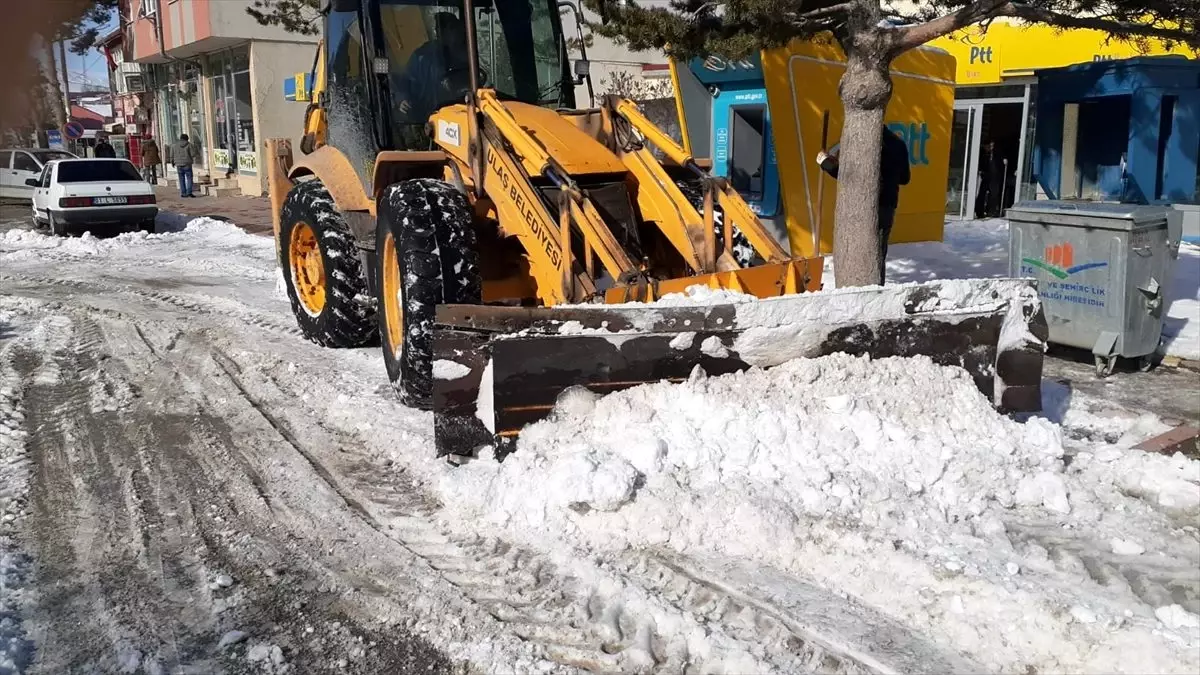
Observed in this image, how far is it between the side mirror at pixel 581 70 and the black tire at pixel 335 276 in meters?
2.17

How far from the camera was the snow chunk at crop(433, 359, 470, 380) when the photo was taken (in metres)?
4.77

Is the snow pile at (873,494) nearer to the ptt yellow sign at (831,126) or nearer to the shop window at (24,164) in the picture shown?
the ptt yellow sign at (831,126)

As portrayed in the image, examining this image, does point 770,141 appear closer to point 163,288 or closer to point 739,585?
point 163,288

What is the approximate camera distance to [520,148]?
5.78 metres

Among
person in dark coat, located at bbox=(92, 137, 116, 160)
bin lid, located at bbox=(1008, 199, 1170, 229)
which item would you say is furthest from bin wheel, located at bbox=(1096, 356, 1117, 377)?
person in dark coat, located at bbox=(92, 137, 116, 160)

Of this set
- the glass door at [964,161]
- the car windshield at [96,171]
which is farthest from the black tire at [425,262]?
the car windshield at [96,171]

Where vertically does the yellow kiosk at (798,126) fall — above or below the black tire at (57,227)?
above

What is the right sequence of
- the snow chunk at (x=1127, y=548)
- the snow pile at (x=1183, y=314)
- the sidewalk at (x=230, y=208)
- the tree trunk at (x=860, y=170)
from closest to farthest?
1. the snow chunk at (x=1127, y=548)
2. the tree trunk at (x=860, y=170)
3. the snow pile at (x=1183, y=314)
4. the sidewalk at (x=230, y=208)

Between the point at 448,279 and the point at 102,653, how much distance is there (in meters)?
2.74

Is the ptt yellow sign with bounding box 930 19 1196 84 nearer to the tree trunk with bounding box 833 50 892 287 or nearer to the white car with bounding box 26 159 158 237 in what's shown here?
the tree trunk with bounding box 833 50 892 287

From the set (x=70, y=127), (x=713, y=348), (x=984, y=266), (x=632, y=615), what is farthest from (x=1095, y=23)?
(x=70, y=127)

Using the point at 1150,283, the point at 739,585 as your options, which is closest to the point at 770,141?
the point at 1150,283

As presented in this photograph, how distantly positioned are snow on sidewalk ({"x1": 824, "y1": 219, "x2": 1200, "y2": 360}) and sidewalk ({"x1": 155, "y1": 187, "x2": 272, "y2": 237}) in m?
11.0

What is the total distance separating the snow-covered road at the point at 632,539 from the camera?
11.5ft
